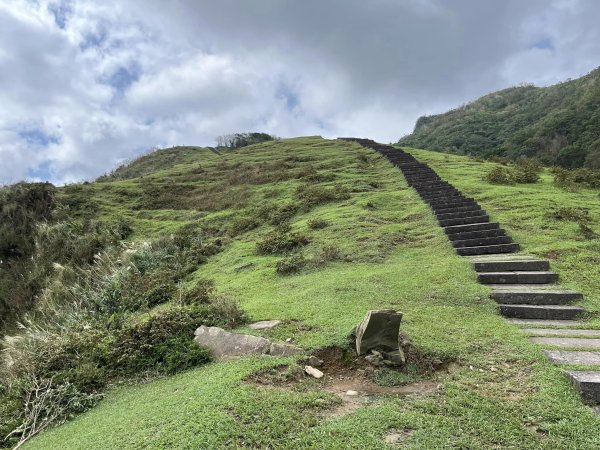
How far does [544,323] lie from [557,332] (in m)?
0.62

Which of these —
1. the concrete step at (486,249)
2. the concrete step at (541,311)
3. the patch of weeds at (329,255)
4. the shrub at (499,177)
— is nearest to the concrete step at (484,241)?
the concrete step at (486,249)

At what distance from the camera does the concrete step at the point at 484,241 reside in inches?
524

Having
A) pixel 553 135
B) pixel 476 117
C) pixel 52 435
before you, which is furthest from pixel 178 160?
pixel 476 117

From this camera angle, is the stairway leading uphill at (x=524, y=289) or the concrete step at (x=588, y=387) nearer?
the concrete step at (x=588, y=387)

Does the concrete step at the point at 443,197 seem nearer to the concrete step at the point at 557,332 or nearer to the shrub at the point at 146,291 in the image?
the concrete step at the point at 557,332

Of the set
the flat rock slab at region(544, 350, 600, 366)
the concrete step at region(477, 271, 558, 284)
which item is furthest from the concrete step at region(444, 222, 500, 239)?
the flat rock slab at region(544, 350, 600, 366)

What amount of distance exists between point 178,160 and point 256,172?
25.6m

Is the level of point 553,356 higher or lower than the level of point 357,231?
lower

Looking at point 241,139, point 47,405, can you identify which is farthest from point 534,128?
point 47,405

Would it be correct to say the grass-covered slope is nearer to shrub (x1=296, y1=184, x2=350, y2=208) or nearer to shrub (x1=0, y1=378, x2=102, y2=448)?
shrub (x1=0, y1=378, x2=102, y2=448)

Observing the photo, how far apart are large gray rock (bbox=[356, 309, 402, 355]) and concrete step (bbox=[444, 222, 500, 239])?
813cm

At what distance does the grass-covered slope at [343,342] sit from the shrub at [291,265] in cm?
7

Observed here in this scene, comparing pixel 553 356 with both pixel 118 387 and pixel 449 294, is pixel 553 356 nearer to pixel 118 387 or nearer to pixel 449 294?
pixel 449 294

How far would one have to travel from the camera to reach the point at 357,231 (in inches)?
643
